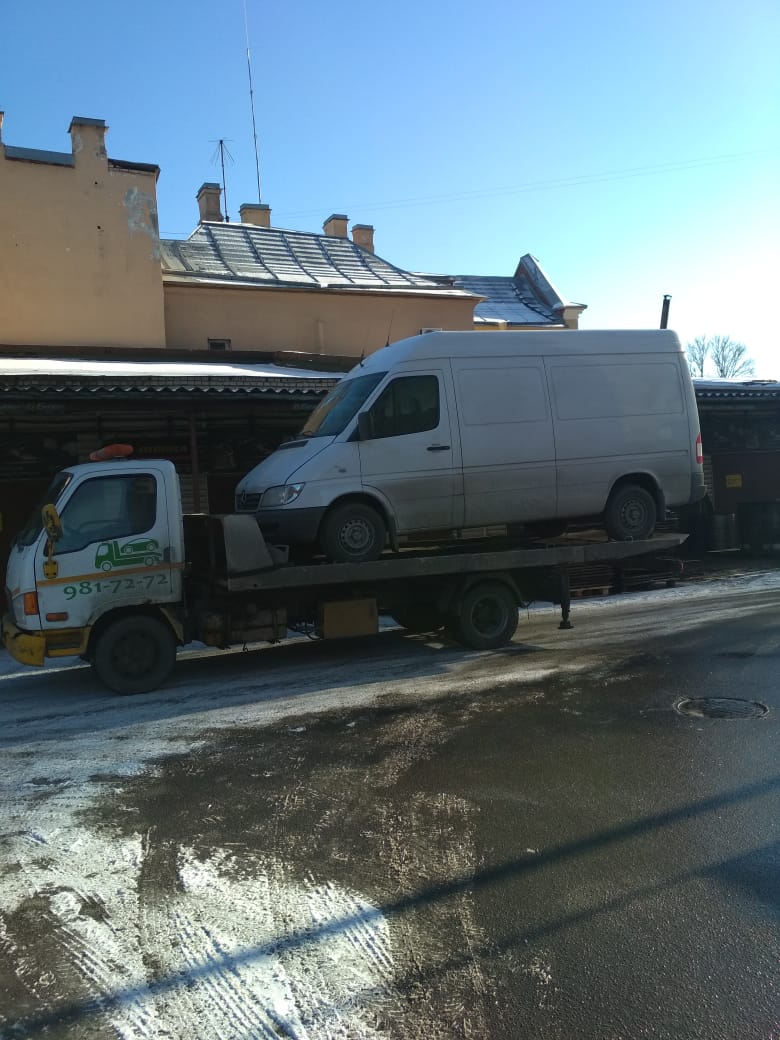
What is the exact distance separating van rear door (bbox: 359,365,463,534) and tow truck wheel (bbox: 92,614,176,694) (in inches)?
101

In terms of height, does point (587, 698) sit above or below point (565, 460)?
below

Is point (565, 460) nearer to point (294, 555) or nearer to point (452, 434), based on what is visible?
point (452, 434)

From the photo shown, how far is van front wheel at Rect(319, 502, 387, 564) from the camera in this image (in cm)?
870

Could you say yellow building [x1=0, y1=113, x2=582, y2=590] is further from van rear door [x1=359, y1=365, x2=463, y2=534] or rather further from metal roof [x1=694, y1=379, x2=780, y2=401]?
metal roof [x1=694, y1=379, x2=780, y2=401]

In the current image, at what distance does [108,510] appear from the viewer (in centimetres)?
821

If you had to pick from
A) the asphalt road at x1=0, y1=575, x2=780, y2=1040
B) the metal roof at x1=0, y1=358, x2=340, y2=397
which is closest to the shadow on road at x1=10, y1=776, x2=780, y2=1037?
the asphalt road at x1=0, y1=575, x2=780, y2=1040

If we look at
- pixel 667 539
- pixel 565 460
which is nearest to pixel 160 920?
pixel 565 460

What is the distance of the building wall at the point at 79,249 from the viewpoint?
55.8 feet

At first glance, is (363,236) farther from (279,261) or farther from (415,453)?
(415,453)

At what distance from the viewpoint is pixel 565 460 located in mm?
9531

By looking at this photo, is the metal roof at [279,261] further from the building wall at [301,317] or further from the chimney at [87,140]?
the chimney at [87,140]

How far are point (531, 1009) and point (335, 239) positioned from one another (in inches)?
925

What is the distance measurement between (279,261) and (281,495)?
15.1 meters

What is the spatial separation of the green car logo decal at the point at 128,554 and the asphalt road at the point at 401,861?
1.30 m
